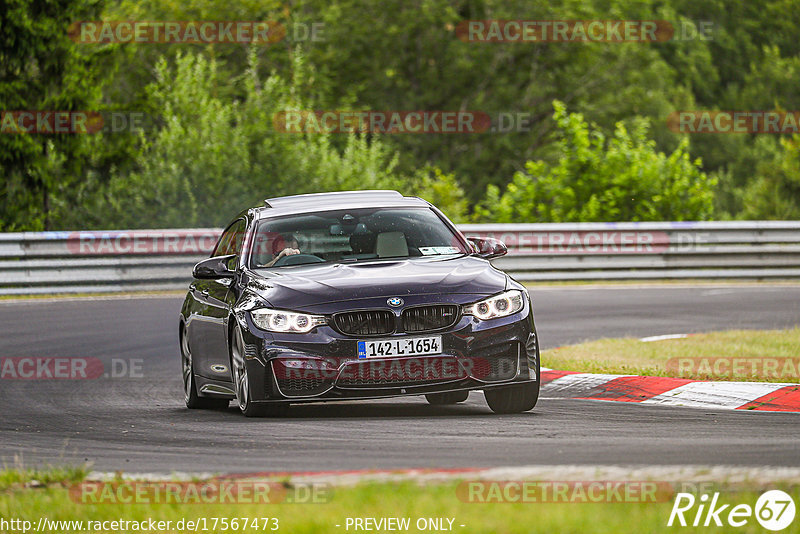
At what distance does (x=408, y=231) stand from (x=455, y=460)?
349 cm

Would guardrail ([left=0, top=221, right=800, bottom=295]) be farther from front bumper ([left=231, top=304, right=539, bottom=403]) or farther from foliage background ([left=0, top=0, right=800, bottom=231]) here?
front bumper ([left=231, top=304, right=539, bottom=403])

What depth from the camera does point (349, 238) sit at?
1007cm

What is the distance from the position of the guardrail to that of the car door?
37.2 ft

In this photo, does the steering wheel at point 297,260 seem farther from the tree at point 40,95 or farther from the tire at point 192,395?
the tree at point 40,95

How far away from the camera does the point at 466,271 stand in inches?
368

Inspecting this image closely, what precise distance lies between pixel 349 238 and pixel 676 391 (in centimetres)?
263

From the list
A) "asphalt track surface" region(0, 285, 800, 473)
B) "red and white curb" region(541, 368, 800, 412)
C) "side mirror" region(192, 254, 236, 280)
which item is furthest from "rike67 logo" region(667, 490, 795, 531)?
"side mirror" region(192, 254, 236, 280)

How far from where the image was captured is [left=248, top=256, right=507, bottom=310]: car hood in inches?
352

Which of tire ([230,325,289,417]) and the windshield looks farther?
the windshield

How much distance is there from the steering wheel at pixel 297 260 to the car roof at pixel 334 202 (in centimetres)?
56

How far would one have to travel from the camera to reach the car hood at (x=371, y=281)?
352 inches

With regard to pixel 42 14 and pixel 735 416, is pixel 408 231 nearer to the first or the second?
pixel 735 416

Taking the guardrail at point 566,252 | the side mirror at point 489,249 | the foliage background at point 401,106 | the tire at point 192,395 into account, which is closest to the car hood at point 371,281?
the side mirror at point 489,249

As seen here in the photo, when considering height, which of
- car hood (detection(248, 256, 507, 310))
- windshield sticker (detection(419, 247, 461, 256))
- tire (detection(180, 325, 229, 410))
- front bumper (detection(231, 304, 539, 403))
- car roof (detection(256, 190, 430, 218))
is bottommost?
tire (detection(180, 325, 229, 410))
